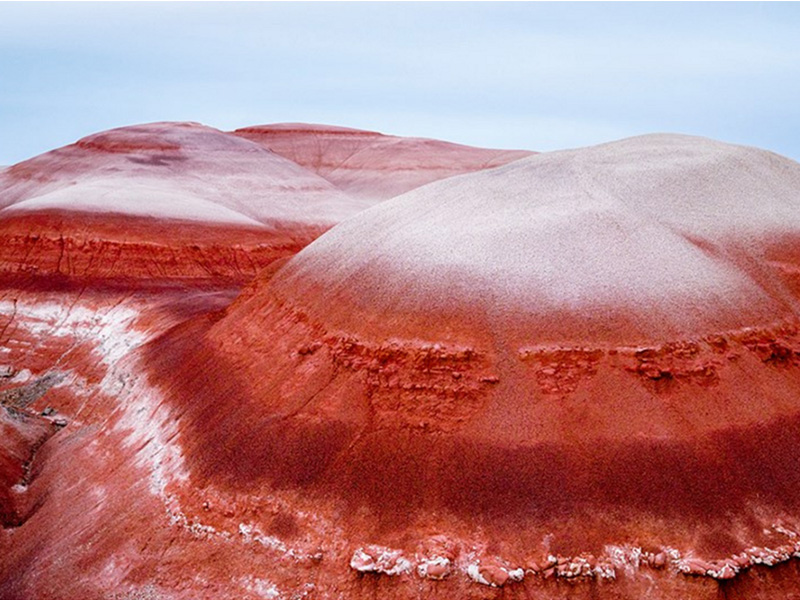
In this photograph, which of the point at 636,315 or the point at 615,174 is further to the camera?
the point at 615,174

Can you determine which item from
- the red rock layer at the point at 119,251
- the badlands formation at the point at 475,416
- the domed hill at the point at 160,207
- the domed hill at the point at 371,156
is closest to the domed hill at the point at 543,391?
the badlands formation at the point at 475,416

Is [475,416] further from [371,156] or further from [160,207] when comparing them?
[371,156]

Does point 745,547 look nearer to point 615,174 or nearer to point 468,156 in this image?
point 615,174

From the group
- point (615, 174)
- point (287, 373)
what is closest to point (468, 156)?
point (615, 174)

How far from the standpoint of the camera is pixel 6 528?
39.3 ft

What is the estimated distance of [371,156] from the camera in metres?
58.2

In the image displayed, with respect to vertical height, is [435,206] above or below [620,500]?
above

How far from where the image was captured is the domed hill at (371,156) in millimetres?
52656

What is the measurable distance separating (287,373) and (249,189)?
96.3ft

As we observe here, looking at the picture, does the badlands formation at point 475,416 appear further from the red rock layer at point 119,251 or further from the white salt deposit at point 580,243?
the red rock layer at point 119,251

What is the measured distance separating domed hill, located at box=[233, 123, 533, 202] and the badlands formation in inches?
1357

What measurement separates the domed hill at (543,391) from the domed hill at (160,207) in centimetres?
1255

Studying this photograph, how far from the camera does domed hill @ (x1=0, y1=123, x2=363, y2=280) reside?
987 inches

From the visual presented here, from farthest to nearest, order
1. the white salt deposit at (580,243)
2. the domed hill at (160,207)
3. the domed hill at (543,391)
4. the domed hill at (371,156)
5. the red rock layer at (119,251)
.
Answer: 1. the domed hill at (371,156)
2. the domed hill at (160,207)
3. the red rock layer at (119,251)
4. the white salt deposit at (580,243)
5. the domed hill at (543,391)
